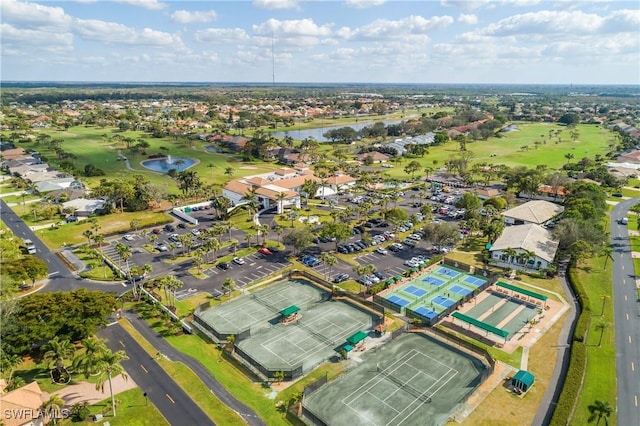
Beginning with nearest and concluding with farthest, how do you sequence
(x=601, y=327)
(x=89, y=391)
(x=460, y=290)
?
(x=89, y=391)
(x=601, y=327)
(x=460, y=290)

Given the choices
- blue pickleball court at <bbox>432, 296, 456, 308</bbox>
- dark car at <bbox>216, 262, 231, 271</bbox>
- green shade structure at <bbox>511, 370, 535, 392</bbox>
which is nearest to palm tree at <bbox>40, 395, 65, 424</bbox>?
dark car at <bbox>216, 262, 231, 271</bbox>

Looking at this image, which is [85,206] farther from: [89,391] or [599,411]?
[599,411]

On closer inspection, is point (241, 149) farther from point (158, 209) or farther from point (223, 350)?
point (223, 350)

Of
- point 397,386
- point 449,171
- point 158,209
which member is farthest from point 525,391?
point 449,171

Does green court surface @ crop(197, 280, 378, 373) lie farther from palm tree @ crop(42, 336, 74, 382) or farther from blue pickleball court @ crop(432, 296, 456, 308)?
palm tree @ crop(42, 336, 74, 382)

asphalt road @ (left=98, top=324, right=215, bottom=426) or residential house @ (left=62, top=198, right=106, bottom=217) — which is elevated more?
residential house @ (left=62, top=198, right=106, bottom=217)

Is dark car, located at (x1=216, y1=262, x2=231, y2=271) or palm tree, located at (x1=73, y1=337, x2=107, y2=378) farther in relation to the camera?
dark car, located at (x1=216, y1=262, x2=231, y2=271)

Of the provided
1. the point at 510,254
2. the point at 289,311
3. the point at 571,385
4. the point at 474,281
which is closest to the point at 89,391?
the point at 289,311
